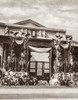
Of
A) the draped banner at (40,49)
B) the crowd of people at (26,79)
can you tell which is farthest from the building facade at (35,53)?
the crowd of people at (26,79)

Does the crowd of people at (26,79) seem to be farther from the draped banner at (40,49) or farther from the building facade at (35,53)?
the draped banner at (40,49)

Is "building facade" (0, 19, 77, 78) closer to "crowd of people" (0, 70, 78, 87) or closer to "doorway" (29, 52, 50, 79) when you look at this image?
"doorway" (29, 52, 50, 79)

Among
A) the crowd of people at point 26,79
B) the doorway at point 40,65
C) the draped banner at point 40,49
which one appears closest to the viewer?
the crowd of people at point 26,79

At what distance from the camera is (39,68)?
19.1 metres

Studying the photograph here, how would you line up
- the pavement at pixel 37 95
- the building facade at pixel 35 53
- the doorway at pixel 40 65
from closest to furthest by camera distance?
the pavement at pixel 37 95, the building facade at pixel 35 53, the doorway at pixel 40 65

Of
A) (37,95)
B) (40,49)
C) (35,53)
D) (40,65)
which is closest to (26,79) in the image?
(40,49)

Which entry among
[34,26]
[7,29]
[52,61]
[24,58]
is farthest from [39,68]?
[34,26]

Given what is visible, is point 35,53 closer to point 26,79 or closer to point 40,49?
point 40,49

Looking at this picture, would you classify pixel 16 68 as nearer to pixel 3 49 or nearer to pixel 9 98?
pixel 3 49

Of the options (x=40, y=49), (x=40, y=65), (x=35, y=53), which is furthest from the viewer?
(x=40, y=65)

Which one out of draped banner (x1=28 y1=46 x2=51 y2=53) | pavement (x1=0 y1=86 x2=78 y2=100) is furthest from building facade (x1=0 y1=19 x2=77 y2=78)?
pavement (x1=0 y1=86 x2=78 y2=100)

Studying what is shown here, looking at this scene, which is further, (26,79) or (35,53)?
(35,53)

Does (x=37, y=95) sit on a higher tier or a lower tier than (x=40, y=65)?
lower

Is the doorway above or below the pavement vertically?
above
